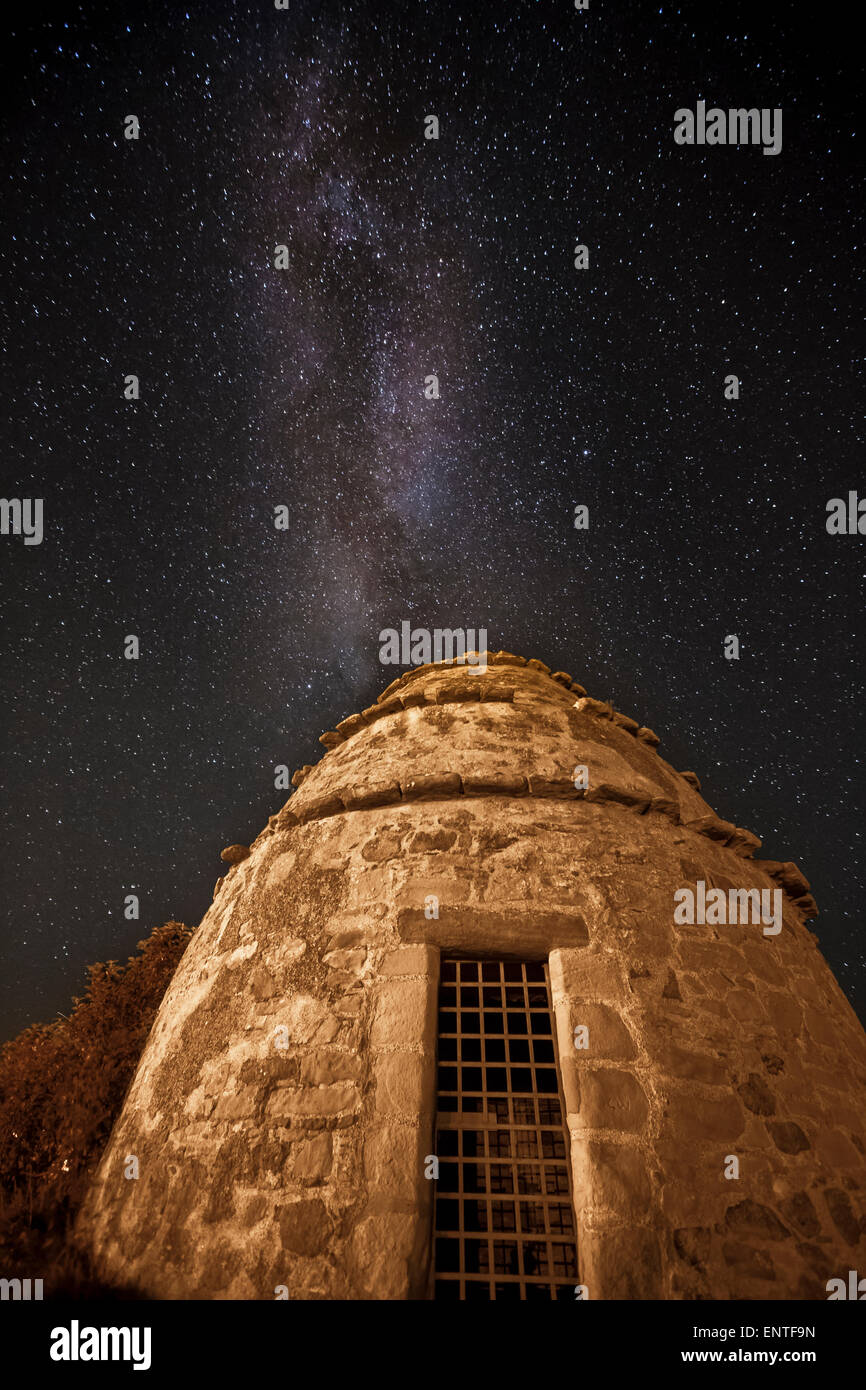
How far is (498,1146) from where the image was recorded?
159 inches

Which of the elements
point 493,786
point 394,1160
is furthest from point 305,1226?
point 493,786

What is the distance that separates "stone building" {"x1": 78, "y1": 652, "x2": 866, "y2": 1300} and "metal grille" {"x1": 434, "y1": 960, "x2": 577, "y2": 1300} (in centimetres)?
2

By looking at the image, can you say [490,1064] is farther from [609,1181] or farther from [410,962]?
[609,1181]

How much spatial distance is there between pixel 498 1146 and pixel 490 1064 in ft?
2.40

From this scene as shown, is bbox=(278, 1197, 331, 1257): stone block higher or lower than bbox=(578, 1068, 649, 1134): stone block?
lower

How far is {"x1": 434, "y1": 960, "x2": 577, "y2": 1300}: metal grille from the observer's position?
3.29 m

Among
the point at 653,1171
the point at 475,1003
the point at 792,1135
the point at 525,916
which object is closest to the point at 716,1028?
the point at 792,1135

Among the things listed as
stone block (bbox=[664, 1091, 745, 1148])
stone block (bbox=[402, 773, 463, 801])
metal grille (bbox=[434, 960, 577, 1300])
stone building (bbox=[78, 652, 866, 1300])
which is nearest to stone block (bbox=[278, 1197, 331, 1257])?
stone building (bbox=[78, 652, 866, 1300])

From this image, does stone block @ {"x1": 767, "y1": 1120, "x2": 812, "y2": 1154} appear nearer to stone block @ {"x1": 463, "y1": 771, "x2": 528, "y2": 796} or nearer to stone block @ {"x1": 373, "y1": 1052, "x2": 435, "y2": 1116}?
stone block @ {"x1": 373, "y1": 1052, "x2": 435, "y2": 1116}

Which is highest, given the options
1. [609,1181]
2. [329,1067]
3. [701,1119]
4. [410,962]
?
[410,962]
